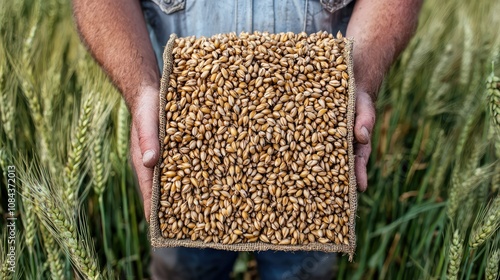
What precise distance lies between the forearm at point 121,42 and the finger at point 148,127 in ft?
0.18

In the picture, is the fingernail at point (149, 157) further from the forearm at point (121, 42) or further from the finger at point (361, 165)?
the finger at point (361, 165)

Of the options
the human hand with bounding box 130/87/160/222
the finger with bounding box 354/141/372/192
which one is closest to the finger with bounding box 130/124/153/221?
the human hand with bounding box 130/87/160/222

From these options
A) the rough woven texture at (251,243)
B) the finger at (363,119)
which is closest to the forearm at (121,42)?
the rough woven texture at (251,243)

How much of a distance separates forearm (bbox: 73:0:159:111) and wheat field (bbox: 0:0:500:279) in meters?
0.12

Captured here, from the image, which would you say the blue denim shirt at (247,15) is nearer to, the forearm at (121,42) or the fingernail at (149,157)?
the forearm at (121,42)

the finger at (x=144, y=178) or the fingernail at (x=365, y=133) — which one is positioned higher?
the fingernail at (x=365, y=133)

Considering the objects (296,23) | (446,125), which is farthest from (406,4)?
(446,125)

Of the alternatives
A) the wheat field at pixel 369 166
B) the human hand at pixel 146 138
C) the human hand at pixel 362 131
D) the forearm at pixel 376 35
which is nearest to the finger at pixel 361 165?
the human hand at pixel 362 131

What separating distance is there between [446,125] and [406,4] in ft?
2.13

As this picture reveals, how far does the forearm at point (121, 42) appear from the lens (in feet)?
4.84

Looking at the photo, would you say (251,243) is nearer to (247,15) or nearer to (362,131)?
(362,131)

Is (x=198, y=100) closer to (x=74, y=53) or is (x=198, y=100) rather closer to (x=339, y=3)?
(x=339, y=3)

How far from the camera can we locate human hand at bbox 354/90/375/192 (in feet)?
4.34

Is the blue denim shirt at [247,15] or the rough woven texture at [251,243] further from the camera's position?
the blue denim shirt at [247,15]
